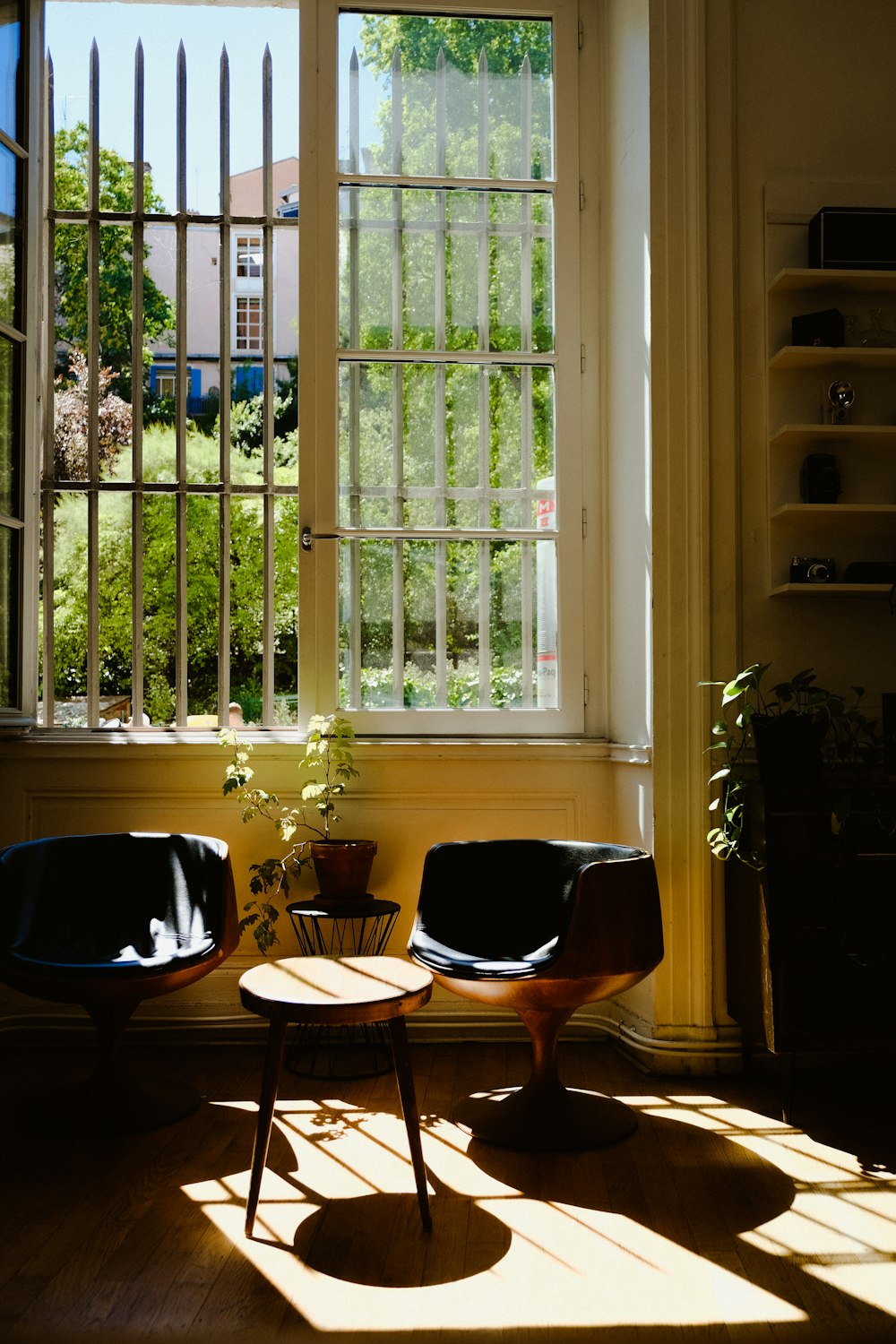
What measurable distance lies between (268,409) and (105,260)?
2.65 ft

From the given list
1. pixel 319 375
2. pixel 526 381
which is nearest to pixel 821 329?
pixel 526 381

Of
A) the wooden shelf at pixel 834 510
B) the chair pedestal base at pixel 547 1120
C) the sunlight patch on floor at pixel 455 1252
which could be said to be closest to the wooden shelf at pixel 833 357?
the wooden shelf at pixel 834 510

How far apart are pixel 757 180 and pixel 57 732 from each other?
117 inches

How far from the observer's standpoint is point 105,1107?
297 centimetres

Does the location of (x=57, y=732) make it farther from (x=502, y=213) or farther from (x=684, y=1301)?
(x=684, y=1301)

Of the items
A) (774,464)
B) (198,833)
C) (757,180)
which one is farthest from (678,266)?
(198,833)

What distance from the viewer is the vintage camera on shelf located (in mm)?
3316

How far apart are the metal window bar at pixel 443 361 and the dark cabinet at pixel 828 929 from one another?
1192 mm

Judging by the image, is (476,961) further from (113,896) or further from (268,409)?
(268,409)

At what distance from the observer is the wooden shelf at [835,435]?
10.8 ft

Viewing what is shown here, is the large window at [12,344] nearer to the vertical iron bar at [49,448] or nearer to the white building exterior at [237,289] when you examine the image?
the vertical iron bar at [49,448]

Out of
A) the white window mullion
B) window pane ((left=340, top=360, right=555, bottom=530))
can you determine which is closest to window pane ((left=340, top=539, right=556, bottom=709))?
the white window mullion

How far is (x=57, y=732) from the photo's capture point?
3812 millimetres

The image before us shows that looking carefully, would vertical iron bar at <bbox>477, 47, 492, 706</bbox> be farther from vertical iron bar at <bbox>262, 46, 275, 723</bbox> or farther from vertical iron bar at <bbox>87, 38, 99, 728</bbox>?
vertical iron bar at <bbox>87, 38, 99, 728</bbox>
